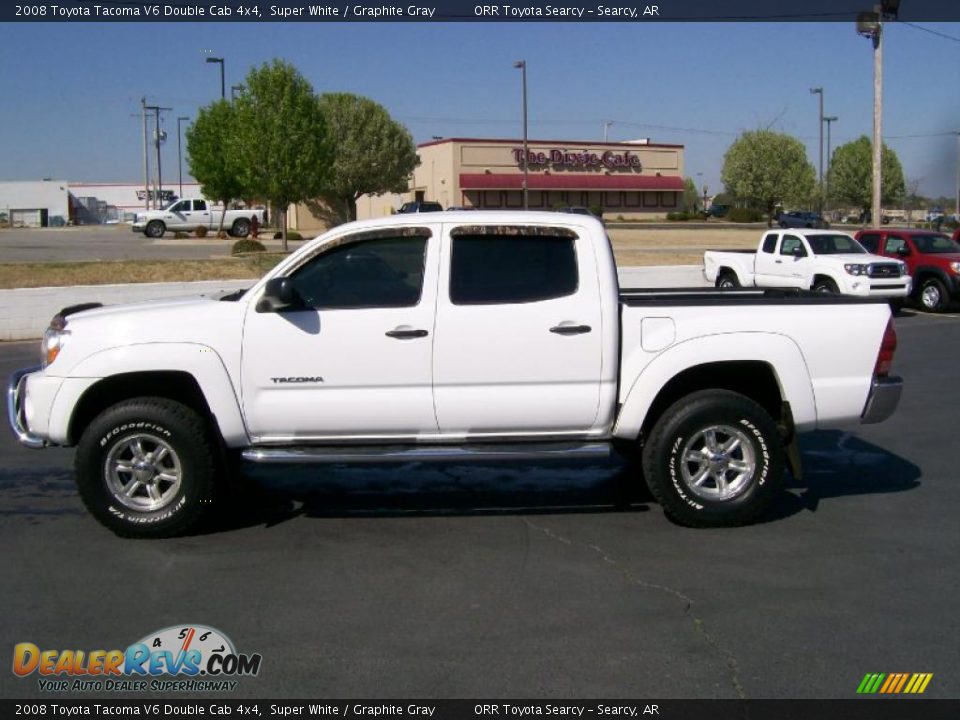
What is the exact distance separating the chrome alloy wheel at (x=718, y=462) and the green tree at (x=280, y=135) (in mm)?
30110

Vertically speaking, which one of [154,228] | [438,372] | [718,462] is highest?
[154,228]

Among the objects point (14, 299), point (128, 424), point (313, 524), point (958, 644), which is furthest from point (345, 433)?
point (14, 299)

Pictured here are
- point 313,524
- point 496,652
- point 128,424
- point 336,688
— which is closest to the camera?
point 336,688

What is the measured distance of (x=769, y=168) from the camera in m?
65.9

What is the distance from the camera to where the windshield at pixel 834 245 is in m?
21.3

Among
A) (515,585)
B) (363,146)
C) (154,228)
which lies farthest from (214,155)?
(515,585)

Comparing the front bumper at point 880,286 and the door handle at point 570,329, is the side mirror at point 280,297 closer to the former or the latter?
the door handle at point 570,329

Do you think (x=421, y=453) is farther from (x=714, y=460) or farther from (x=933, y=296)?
(x=933, y=296)

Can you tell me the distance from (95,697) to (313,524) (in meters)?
2.59

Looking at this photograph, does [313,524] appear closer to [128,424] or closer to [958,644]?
[128,424]

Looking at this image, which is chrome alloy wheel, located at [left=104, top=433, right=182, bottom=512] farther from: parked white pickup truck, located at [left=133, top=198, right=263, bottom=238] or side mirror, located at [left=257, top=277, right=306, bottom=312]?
parked white pickup truck, located at [left=133, top=198, right=263, bottom=238]

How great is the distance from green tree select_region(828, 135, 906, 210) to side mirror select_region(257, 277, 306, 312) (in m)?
80.3

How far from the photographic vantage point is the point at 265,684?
4.52 meters

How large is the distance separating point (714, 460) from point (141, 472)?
3.63 metres
